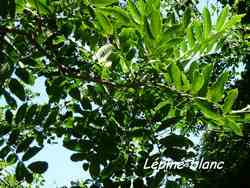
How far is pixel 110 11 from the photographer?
2670 mm

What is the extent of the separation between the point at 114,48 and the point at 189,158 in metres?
0.86

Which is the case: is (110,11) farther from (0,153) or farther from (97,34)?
(0,153)

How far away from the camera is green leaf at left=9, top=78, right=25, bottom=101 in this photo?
107 inches

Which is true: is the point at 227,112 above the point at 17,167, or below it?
above

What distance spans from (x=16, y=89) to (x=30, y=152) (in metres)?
0.41

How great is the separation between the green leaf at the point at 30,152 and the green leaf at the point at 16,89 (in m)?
0.32

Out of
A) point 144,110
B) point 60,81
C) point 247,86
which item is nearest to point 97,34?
point 60,81

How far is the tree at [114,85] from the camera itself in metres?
2.52

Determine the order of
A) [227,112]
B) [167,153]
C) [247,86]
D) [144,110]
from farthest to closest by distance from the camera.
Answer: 1. [247,86]
2. [144,110]
3. [167,153]
4. [227,112]

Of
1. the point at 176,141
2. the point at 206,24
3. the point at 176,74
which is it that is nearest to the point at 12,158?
the point at 176,141

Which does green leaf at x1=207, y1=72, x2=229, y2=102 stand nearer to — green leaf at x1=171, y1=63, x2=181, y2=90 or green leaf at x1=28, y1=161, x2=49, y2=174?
green leaf at x1=171, y1=63, x2=181, y2=90

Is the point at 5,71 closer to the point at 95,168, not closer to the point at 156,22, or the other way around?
the point at 95,168

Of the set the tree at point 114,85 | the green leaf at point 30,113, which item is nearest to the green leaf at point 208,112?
the tree at point 114,85

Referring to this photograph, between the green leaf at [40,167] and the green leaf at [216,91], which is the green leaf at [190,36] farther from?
the green leaf at [40,167]
